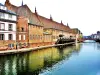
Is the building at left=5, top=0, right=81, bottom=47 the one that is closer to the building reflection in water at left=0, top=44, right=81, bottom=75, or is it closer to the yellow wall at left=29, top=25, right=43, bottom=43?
the yellow wall at left=29, top=25, right=43, bottom=43

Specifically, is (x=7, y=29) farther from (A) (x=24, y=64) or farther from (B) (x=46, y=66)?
(B) (x=46, y=66)

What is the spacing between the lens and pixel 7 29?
172ft

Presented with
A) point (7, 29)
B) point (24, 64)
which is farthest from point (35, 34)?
point (24, 64)

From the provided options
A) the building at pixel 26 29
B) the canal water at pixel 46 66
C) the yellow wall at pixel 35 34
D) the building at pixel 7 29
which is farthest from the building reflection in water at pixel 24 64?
the yellow wall at pixel 35 34

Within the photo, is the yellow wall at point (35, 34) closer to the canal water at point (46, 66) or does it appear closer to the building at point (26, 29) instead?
the building at point (26, 29)

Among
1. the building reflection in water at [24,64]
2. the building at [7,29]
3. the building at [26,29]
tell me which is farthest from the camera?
the building at [26,29]

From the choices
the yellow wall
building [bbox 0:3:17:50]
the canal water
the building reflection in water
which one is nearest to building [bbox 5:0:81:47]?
the yellow wall

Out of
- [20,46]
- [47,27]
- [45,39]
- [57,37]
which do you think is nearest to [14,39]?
[20,46]

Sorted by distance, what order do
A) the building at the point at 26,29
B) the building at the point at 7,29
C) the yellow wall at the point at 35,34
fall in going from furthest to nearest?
the yellow wall at the point at 35,34
the building at the point at 26,29
the building at the point at 7,29

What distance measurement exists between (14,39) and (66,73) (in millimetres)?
32423

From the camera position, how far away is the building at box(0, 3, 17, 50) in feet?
163

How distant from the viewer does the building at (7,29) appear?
49812 mm

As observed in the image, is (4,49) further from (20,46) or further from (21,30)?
(21,30)

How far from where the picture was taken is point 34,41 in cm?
6981
